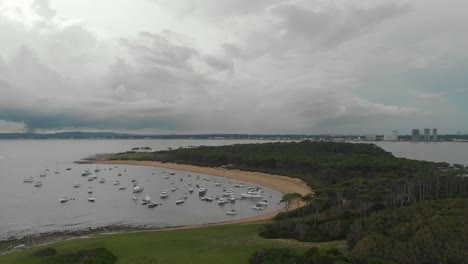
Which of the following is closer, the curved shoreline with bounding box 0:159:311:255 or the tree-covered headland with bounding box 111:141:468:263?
the tree-covered headland with bounding box 111:141:468:263

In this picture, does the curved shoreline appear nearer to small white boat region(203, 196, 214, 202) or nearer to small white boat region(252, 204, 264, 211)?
small white boat region(252, 204, 264, 211)

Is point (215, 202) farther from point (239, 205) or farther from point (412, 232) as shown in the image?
point (412, 232)

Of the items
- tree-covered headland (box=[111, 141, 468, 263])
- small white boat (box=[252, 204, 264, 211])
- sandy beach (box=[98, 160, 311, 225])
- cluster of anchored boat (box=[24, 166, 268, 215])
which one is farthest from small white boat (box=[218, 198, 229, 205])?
tree-covered headland (box=[111, 141, 468, 263])

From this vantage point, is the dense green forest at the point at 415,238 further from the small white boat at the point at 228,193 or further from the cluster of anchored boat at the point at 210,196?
the small white boat at the point at 228,193

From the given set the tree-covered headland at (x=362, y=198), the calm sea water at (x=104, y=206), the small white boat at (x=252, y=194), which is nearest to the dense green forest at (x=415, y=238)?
the tree-covered headland at (x=362, y=198)

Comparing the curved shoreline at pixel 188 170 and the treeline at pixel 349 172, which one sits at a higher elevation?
the treeline at pixel 349 172
